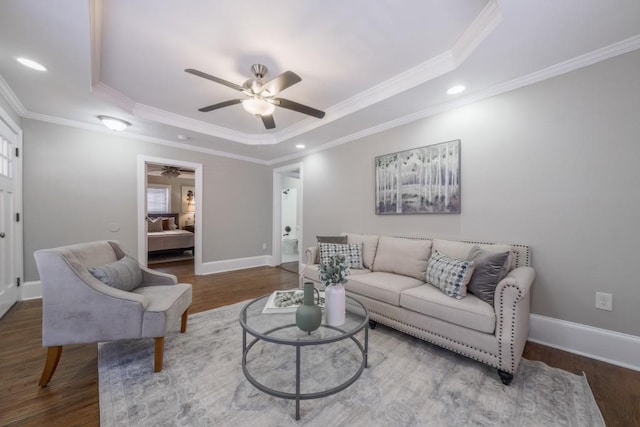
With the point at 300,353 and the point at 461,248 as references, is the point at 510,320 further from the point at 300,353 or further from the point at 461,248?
the point at 300,353

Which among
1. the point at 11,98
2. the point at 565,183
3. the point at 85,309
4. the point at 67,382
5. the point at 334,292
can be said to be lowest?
the point at 67,382

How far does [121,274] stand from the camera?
2.04m

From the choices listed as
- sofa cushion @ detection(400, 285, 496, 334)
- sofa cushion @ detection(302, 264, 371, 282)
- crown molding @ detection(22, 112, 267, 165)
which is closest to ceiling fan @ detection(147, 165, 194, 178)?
crown molding @ detection(22, 112, 267, 165)

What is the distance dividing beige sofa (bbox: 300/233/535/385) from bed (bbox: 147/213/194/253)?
4503 millimetres

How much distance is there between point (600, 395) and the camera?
5.15 ft

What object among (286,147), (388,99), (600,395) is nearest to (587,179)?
(600,395)

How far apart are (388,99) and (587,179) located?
73.6 inches

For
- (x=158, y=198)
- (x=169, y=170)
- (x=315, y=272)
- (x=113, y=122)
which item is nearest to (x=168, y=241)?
(x=169, y=170)

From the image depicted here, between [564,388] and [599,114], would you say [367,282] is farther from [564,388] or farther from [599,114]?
[599,114]

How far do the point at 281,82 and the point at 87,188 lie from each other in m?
3.49

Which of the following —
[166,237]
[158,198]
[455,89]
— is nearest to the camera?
[455,89]

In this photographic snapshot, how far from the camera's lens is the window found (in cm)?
755

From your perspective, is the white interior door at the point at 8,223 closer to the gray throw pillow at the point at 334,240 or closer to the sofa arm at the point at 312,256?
the sofa arm at the point at 312,256

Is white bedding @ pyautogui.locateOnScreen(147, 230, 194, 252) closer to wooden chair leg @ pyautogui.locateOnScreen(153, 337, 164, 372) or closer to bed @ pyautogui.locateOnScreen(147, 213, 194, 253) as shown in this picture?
bed @ pyautogui.locateOnScreen(147, 213, 194, 253)
